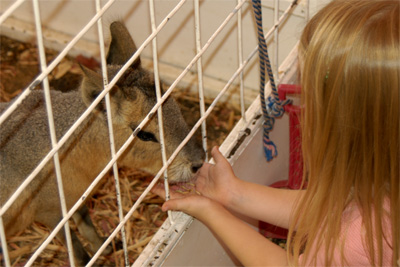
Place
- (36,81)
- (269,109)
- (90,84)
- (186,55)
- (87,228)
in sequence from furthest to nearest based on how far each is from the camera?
(186,55) → (87,228) → (269,109) → (90,84) → (36,81)

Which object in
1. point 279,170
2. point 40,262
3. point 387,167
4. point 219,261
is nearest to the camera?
point 387,167

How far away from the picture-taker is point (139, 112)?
175 cm

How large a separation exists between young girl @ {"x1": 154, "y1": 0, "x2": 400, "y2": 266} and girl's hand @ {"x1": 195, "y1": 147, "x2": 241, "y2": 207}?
168 millimetres

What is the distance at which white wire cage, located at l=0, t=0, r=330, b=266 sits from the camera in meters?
1.29

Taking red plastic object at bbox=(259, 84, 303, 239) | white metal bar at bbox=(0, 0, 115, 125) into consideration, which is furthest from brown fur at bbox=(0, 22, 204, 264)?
white metal bar at bbox=(0, 0, 115, 125)

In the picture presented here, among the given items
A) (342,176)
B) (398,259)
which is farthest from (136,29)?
(398,259)

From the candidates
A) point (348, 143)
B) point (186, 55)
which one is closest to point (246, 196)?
point (348, 143)

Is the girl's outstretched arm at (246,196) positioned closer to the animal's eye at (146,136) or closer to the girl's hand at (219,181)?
the girl's hand at (219,181)

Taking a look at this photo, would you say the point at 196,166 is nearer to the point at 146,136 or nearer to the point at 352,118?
the point at 146,136

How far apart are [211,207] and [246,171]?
442 mm

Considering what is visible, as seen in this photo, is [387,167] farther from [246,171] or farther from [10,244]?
[10,244]

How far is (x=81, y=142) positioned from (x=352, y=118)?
39.0 inches

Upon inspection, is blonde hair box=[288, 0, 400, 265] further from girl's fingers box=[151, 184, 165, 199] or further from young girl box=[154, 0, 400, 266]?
girl's fingers box=[151, 184, 165, 199]

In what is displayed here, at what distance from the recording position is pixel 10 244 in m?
2.29
